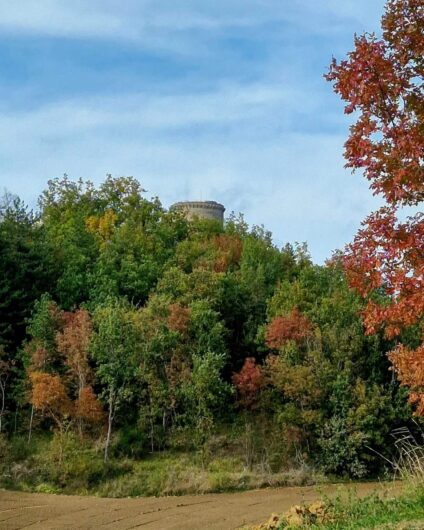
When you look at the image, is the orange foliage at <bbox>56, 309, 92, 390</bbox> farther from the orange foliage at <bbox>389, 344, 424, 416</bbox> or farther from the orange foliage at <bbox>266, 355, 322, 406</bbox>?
the orange foliage at <bbox>389, 344, 424, 416</bbox>

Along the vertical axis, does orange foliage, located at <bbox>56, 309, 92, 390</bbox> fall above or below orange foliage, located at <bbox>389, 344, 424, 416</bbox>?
above

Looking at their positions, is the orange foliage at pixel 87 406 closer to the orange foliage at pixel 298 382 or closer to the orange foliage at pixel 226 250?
the orange foliage at pixel 298 382

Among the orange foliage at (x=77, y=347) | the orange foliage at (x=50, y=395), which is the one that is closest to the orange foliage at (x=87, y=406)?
the orange foliage at (x=50, y=395)

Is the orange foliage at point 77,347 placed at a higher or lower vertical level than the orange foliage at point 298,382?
higher

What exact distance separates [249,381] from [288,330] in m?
2.42

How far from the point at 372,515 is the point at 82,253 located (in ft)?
89.1

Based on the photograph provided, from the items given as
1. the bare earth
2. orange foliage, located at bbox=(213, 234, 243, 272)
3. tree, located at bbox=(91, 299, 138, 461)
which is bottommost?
the bare earth

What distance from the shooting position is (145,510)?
1720 centimetres

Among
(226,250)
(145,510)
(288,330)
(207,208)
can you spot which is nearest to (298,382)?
(288,330)

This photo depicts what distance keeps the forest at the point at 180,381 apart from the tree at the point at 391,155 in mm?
16308

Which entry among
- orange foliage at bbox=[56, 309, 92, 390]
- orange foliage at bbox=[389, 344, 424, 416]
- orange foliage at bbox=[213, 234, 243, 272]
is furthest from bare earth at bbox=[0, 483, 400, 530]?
orange foliage at bbox=[213, 234, 243, 272]

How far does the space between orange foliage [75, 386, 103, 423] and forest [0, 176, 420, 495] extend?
0.23 ft

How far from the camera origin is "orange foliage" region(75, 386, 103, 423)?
24.1 meters

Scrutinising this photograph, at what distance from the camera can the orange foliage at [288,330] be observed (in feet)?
87.4
